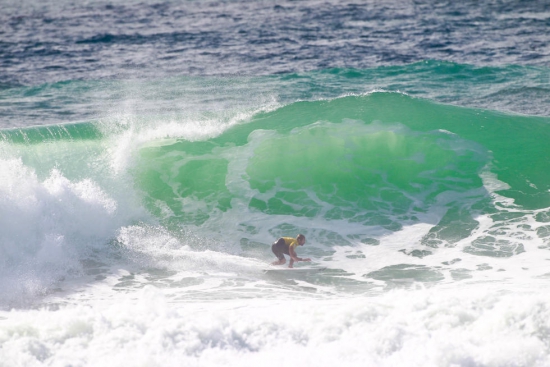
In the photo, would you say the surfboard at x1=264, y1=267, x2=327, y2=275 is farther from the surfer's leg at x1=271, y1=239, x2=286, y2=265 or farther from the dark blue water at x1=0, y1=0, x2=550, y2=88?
the dark blue water at x1=0, y1=0, x2=550, y2=88

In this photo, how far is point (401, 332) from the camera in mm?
7590

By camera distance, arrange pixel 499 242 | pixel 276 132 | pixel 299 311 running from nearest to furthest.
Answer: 1. pixel 299 311
2. pixel 499 242
3. pixel 276 132

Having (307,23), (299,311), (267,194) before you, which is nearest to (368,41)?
(307,23)

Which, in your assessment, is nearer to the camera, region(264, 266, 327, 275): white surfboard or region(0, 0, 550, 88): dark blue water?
region(264, 266, 327, 275): white surfboard

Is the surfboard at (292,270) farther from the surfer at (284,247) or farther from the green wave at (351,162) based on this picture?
the green wave at (351,162)

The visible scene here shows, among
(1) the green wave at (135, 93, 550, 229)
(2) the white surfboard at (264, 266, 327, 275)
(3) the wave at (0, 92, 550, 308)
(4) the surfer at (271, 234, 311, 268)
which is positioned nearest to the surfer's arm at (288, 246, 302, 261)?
(4) the surfer at (271, 234, 311, 268)

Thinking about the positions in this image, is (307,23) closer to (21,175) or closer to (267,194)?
(267,194)

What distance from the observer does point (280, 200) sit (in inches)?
515

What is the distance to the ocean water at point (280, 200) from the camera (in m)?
7.62

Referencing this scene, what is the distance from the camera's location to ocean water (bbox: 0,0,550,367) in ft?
25.0

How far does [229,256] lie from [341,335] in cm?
365

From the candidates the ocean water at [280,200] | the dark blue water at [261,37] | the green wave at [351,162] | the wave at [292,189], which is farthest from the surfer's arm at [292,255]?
the dark blue water at [261,37]

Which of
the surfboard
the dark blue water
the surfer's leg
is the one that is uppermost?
the dark blue water

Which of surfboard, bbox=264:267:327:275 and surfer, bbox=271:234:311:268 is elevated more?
surfer, bbox=271:234:311:268
